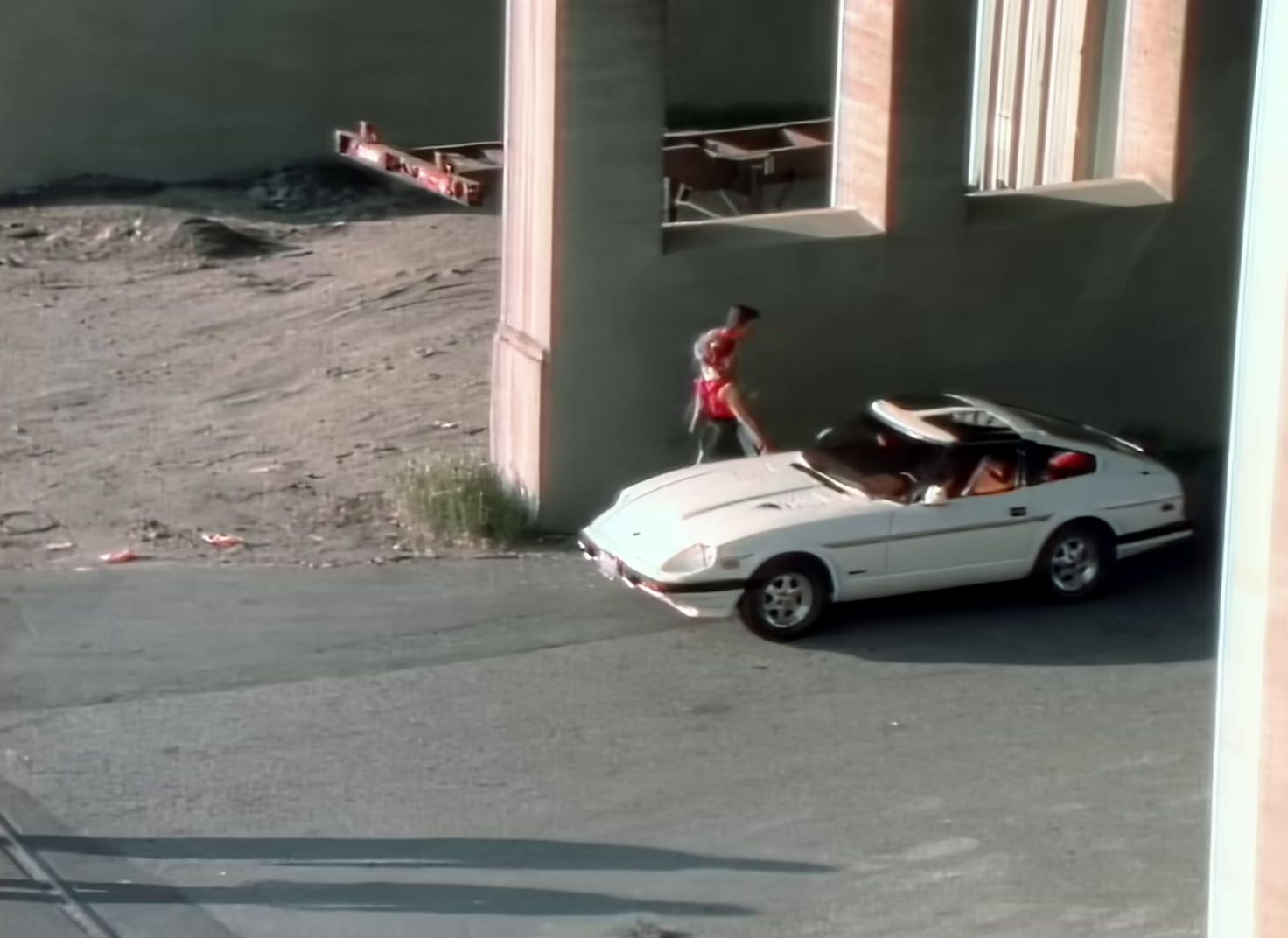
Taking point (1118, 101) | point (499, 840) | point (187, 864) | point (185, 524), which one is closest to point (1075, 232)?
point (1118, 101)

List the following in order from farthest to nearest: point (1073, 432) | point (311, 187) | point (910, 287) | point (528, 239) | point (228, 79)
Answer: point (228, 79) < point (311, 187) < point (910, 287) < point (528, 239) < point (1073, 432)

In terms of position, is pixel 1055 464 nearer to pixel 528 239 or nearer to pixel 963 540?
pixel 963 540

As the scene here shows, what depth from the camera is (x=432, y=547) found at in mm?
13875

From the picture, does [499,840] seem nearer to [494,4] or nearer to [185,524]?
[185,524]

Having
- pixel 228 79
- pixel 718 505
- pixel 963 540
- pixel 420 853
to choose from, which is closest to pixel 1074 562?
pixel 963 540

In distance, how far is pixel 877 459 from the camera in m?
12.6

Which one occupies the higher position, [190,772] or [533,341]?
[533,341]

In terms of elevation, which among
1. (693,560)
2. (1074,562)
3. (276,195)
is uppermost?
(276,195)

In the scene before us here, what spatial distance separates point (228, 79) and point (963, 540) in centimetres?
1594

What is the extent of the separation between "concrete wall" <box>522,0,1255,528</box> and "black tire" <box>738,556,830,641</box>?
2.38 metres

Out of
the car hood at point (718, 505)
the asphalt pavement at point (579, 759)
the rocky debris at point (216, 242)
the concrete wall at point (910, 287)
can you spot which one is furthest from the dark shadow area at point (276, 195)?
the asphalt pavement at point (579, 759)

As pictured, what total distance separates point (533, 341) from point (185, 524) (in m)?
2.59

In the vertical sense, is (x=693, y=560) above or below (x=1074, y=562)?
above

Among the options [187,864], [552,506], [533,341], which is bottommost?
[187,864]
